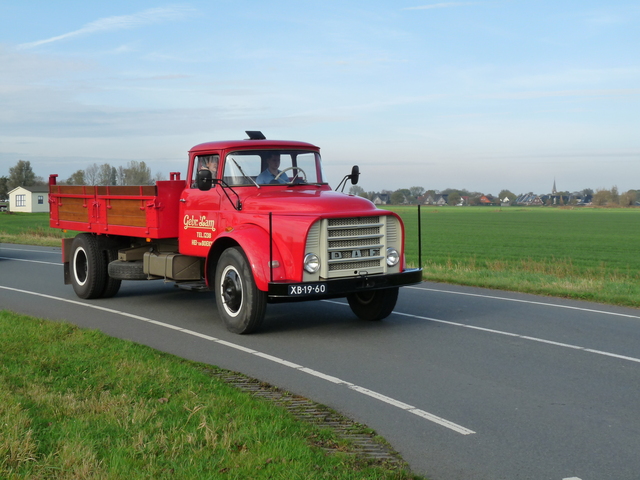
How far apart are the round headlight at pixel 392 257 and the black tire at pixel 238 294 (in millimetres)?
1734

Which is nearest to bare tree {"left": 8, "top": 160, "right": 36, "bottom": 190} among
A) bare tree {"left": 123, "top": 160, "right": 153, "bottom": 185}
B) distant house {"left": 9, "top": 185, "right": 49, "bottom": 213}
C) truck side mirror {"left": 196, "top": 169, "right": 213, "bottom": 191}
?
distant house {"left": 9, "top": 185, "right": 49, "bottom": 213}

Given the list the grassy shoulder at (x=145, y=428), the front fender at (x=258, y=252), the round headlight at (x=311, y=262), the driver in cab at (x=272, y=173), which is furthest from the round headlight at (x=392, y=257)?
the grassy shoulder at (x=145, y=428)

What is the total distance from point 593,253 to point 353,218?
2938 centimetres

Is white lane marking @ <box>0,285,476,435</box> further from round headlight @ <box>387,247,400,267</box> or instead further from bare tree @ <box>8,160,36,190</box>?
bare tree @ <box>8,160,36,190</box>

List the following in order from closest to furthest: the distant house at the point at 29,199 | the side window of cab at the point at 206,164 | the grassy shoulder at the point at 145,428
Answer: the grassy shoulder at the point at 145,428, the side window of cab at the point at 206,164, the distant house at the point at 29,199

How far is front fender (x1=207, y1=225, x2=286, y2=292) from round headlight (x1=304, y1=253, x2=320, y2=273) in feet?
0.98

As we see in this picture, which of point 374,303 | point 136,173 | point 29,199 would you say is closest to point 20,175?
point 29,199

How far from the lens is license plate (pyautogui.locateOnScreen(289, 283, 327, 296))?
8.42 m

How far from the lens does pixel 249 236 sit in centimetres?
896

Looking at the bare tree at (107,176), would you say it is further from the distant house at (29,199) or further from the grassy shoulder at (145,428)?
the distant house at (29,199)

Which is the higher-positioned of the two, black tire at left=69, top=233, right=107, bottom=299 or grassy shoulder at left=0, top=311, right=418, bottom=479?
black tire at left=69, top=233, right=107, bottom=299

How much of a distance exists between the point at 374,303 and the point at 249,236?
2239mm

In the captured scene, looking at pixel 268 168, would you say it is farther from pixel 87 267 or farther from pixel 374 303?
pixel 87 267

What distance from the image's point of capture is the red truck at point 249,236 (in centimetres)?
868
